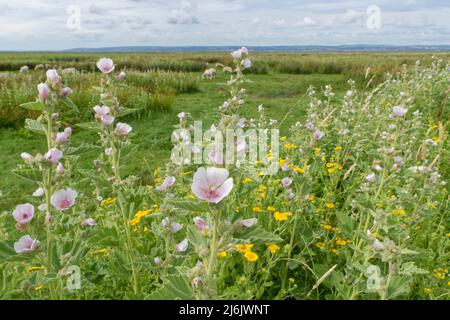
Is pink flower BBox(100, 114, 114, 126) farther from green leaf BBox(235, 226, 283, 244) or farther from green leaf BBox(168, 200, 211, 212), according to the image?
green leaf BBox(235, 226, 283, 244)

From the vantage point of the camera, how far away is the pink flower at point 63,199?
2008 mm

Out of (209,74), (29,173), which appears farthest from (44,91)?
(209,74)

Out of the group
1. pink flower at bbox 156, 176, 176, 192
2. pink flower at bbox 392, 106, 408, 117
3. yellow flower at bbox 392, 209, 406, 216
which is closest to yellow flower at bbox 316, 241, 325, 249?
yellow flower at bbox 392, 209, 406, 216

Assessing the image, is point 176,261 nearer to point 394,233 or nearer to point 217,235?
point 217,235

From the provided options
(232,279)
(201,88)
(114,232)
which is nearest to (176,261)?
(114,232)

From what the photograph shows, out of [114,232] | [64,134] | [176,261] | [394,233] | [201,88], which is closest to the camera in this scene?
[64,134]

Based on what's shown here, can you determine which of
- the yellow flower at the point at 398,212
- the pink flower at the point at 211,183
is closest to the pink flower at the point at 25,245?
the pink flower at the point at 211,183

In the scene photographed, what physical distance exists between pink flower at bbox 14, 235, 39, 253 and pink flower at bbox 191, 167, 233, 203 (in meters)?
0.96

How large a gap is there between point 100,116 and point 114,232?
0.80m

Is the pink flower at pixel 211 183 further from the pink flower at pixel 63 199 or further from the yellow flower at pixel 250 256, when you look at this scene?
the yellow flower at pixel 250 256

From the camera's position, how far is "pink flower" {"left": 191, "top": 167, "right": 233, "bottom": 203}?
144cm

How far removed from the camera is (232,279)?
3.06 metres

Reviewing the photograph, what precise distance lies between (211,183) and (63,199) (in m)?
0.97

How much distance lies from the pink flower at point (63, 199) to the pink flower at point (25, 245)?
7.8 inches
